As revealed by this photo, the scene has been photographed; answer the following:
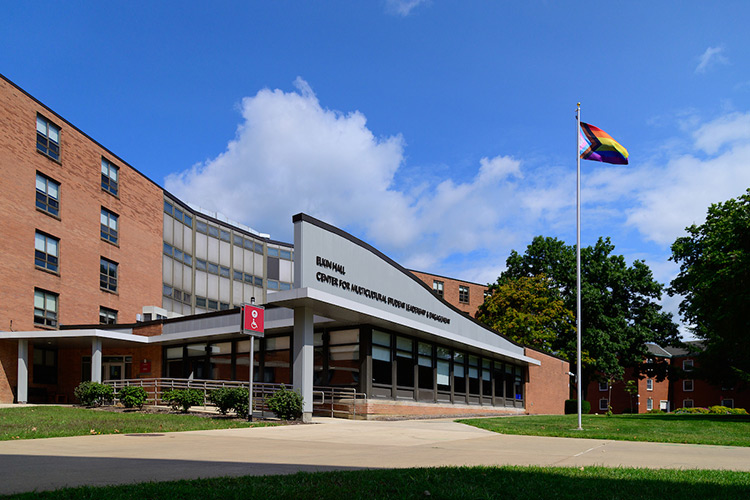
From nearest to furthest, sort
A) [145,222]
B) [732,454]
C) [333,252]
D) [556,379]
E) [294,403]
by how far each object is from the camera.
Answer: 1. [732,454]
2. [294,403]
3. [333,252]
4. [145,222]
5. [556,379]

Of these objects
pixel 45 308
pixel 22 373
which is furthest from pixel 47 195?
pixel 22 373

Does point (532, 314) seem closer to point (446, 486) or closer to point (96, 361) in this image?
point (96, 361)

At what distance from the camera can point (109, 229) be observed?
42531mm

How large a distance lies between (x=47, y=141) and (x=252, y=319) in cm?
2222

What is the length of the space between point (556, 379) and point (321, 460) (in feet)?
147

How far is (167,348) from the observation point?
117 ft

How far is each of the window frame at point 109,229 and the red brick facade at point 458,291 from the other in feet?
116

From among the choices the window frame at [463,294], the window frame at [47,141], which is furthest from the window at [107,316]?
the window frame at [463,294]

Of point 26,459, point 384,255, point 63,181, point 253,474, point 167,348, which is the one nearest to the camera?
point 253,474

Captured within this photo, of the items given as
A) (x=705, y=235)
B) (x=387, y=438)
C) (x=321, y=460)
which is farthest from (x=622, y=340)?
(x=321, y=460)

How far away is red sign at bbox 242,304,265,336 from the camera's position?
22.4 meters

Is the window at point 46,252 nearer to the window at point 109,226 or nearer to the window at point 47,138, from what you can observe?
the window at point 109,226

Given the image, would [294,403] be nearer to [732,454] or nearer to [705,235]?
[732,454]

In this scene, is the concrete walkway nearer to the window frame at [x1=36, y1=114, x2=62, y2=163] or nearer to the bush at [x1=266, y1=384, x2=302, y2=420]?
the bush at [x1=266, y1=384, x2=302, y2=420]
